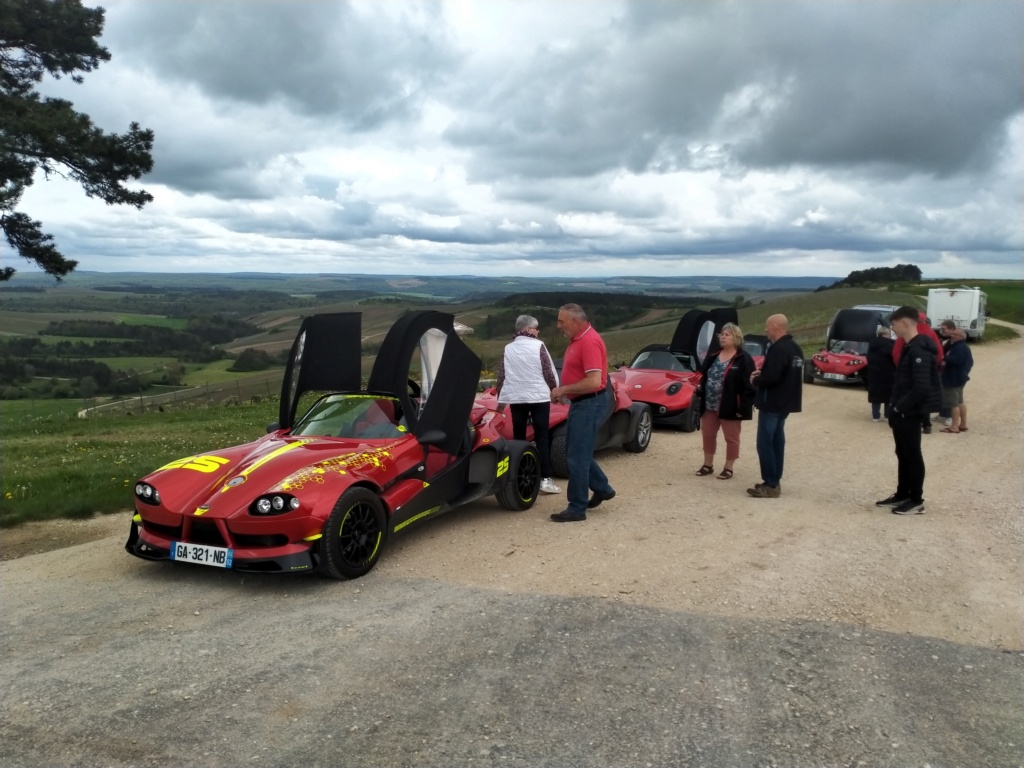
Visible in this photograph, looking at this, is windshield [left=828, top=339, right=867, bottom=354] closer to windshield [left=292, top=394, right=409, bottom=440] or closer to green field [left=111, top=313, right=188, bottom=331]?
windshield [left=292, top=394, right=409, bottom=440]

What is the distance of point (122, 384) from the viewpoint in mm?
42562

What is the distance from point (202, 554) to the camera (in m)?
5.38

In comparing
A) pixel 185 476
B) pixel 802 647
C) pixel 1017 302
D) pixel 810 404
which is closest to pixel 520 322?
pixel 185 476

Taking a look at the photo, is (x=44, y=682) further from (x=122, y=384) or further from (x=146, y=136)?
(x=122, y=384)

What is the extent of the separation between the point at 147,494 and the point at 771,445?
19.6ft

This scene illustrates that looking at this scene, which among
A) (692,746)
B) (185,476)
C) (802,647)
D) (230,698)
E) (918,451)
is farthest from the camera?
(918,451)

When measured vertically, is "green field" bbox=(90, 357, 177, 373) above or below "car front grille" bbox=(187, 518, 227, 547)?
below

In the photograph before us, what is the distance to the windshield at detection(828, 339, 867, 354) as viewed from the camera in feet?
66.9

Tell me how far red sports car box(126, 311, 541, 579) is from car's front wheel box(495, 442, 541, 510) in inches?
0.5

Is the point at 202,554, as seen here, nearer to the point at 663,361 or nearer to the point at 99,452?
the point at 99,452

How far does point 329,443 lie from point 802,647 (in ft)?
12.5

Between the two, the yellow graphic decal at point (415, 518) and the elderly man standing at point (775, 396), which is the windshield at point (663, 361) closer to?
the elderly man standing at point (775, 396)

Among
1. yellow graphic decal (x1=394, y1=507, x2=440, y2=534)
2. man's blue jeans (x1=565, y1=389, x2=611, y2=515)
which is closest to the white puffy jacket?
man's blue jeans (x1=565, y1=389, x2=611, y2=515)

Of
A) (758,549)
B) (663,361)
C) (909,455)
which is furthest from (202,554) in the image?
(663,361)
